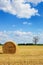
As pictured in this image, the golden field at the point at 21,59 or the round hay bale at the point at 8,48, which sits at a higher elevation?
the round hay bale at the point at 8,48

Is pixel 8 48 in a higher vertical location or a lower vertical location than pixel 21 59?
higher

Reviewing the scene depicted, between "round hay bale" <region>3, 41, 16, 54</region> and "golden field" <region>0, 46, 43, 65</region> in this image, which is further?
"round hay bale" <region>3, 41, 16, 54</region>

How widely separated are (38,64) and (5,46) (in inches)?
343

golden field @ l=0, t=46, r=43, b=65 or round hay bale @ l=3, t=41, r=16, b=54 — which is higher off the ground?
round hay bale @ l=3, t=41, r=16, b=54

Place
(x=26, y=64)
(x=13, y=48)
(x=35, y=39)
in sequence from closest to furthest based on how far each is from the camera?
(x=26, y=64) → (x=13, y=48) → (x=35, y=39)

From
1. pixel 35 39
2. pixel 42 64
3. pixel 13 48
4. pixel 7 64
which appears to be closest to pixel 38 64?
pixel 42 64

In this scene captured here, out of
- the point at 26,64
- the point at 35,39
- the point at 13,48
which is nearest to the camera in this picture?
the point at 26,64

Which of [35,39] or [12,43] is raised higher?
[35,39]

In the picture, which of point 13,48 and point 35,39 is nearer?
point 13,48

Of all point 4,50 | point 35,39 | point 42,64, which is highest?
point 35,39

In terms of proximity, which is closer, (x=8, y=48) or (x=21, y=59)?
(x=21, y=59)

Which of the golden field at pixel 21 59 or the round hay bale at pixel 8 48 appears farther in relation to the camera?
the round hay bale at pixel 8 48

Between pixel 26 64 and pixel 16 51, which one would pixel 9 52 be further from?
pixel 26 64

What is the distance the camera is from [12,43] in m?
17.9
